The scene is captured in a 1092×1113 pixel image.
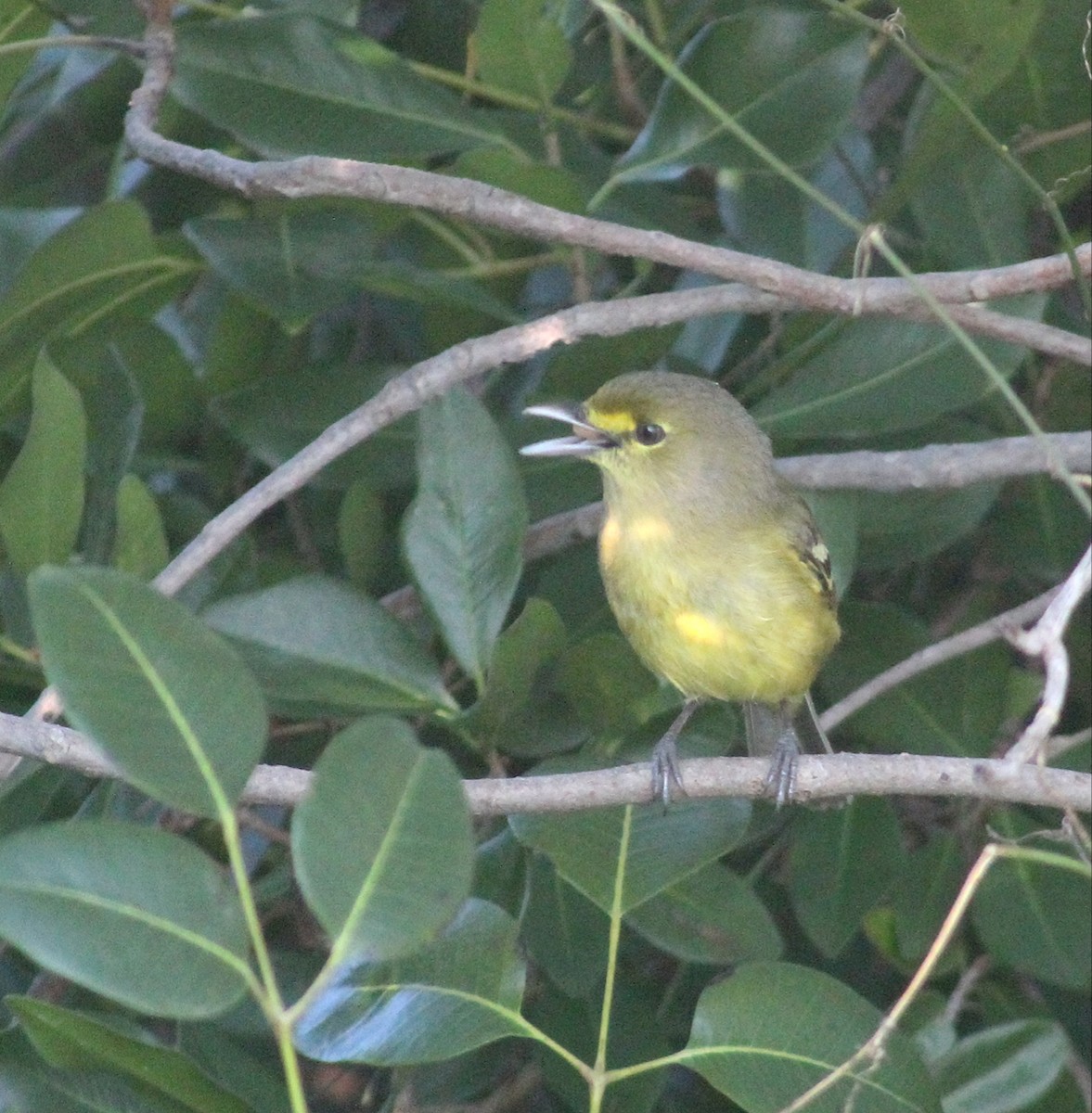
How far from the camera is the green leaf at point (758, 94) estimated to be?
3.16 m

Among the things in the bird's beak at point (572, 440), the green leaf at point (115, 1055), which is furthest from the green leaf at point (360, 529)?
the green leaf at point (115, 1055)

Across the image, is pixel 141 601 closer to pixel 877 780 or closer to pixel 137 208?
pixel 877 780

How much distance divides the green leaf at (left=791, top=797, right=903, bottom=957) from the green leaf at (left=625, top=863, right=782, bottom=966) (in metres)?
0.36

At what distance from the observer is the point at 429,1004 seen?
225cm

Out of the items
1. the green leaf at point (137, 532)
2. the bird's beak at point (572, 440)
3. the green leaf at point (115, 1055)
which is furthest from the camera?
the bird's beak at point (572, 440)

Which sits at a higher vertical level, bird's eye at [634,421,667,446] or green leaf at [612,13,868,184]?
green leaf at [612,13,868,184]

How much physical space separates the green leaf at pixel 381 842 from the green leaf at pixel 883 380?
75.4 inches

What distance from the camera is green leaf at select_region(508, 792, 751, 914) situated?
245 cm

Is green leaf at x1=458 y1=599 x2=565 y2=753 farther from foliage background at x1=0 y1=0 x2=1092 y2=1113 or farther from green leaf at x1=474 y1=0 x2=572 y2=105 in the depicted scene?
green leaf at x1=474 y1=0 x2=572 y2=105

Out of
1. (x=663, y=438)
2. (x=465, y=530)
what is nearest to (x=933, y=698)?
(x=663, y=438)

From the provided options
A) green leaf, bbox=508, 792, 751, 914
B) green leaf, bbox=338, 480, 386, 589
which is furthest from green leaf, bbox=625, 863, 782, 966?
green leaf, bbox=338, 480, 386, 589

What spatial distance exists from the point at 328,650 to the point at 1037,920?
1.56 meters

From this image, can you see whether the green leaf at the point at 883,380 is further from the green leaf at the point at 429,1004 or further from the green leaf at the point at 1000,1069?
the green leaf at the point at 429,1004

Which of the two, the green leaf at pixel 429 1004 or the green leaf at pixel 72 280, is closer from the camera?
the green leaf at pixel 429 1004
